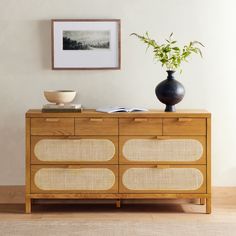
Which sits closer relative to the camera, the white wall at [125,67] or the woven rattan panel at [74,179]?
the woven rattan panel at [74,179]

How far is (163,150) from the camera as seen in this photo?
197 inches

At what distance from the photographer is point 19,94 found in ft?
17.6

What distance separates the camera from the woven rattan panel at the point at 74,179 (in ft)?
16.4

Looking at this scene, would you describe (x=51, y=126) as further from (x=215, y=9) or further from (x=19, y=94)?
(x=215, y=9)

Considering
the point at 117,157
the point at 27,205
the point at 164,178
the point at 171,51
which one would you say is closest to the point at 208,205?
the point at 164,178

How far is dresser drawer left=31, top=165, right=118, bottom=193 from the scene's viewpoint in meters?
5.01

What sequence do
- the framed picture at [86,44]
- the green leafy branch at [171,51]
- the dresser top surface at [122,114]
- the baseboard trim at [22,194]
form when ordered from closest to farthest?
the dresser top surface at [122,114] < the green leafy branch at [171,51] < the framed picture at [86,44] < the baseboard trim at [22,194]

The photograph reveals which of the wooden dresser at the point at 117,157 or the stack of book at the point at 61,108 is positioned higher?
the stack of book at the point at 61,108

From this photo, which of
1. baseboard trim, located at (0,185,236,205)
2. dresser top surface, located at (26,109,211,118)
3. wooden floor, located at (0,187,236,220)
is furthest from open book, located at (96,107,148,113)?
baseboard trim, located at (0,185,236,205)

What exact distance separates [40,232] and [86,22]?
1.70 meters

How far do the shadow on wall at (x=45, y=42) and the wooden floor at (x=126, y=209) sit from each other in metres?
1.02

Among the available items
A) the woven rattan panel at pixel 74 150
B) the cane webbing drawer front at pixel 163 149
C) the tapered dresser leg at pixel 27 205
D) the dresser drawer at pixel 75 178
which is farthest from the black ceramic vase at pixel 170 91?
the tapered dresser leg at pixel 27 205

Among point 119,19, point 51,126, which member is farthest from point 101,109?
point 119,19

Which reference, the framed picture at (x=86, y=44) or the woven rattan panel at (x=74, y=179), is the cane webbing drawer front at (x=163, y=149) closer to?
the woven rattan panel at (x=74, y=179)
